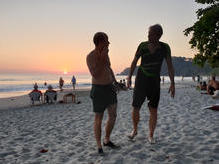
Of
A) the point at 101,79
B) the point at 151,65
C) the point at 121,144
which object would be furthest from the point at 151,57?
the point at 121,144

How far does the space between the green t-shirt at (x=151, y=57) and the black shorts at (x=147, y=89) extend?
10cm

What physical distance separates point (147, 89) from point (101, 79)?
948mm

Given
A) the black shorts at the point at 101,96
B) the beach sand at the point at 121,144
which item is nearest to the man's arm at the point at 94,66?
the black shorts at the point at 101,96

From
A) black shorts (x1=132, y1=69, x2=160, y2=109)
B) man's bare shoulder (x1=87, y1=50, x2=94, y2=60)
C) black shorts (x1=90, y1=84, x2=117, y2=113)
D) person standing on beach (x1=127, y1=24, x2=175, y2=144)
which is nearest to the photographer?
man's bare shoulder (x1=87, y1=50, x2=94, y2=60)

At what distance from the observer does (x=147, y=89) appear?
4363mm

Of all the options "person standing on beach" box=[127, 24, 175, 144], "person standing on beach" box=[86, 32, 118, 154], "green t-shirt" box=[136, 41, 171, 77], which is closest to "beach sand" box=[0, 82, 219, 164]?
"person standing on beach" box=[86, 32, 118, 154]

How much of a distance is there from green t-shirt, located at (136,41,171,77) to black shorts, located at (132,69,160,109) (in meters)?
0.10

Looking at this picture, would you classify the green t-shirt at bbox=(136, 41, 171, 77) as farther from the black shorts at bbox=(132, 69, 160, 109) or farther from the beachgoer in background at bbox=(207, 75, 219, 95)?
the beachgoer in background at bbox=(207, 75, 219, 95)

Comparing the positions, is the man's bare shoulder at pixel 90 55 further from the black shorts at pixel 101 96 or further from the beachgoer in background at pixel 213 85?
the beachgoer in background at pixel 213 85

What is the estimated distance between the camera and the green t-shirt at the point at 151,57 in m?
Result: 4.25

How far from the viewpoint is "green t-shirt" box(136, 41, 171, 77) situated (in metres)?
4.25

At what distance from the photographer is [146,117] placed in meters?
7.68

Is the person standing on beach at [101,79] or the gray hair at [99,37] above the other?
the gray hair at [99,37]

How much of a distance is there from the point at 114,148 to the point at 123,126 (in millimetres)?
2145
